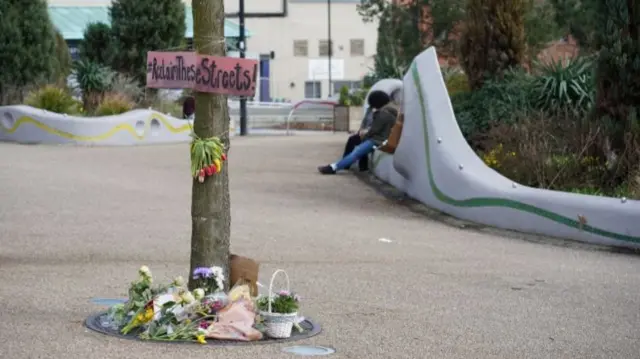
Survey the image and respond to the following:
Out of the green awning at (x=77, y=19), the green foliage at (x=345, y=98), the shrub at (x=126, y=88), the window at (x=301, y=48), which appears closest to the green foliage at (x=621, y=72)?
the shrub at (x=126, y=88)

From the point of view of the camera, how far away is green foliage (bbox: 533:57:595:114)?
59.5 ft

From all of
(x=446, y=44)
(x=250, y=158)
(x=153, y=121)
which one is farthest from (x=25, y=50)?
(x=446, y=44)

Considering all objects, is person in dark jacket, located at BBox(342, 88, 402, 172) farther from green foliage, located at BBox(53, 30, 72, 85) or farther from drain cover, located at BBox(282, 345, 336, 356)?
drain cover, located at BBox(282, 345, 336, 356)

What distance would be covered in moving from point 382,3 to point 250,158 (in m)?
25.5

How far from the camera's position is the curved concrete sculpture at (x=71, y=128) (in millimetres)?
26453

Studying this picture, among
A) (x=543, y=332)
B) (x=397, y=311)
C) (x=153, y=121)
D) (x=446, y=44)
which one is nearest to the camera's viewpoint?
(x=543, y=332)

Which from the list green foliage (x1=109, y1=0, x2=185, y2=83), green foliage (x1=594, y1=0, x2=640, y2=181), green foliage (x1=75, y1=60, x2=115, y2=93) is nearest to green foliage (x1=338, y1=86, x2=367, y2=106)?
green foliage (x1=109, y1=0, x2=185, y2=83)

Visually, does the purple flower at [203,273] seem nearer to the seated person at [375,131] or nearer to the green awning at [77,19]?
the seated person at [375,131]

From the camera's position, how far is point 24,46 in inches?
1189

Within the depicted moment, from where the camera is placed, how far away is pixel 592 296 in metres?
10.2

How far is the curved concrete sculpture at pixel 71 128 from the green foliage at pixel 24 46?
2827mm

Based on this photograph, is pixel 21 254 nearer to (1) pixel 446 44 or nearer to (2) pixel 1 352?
(2) pixel 1 352

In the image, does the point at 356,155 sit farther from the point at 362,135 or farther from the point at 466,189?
the point at 466,189

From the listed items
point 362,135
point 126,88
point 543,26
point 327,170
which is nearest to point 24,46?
point 126,88
